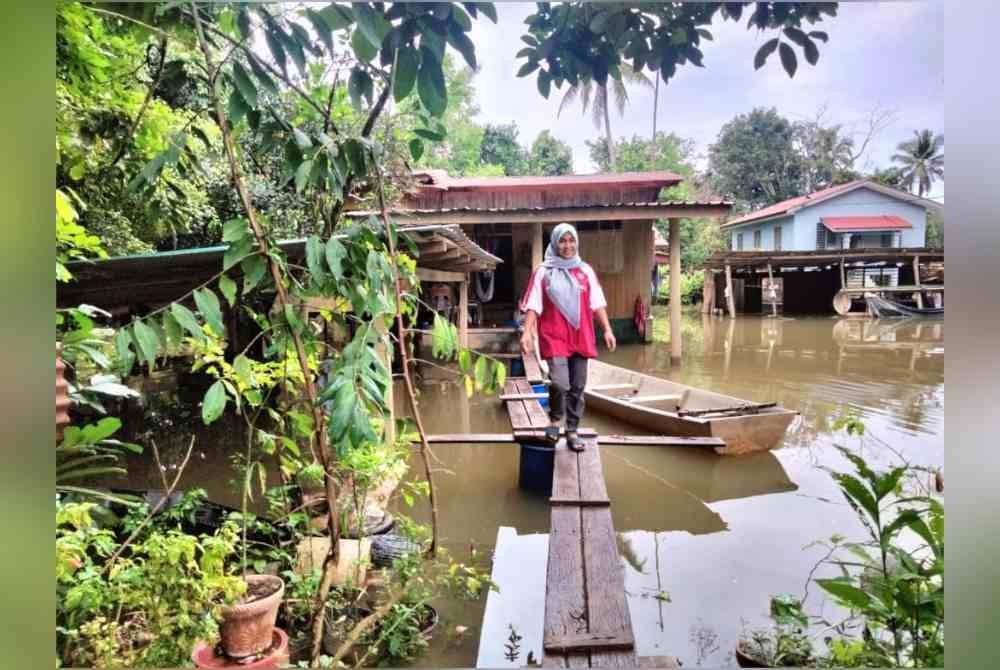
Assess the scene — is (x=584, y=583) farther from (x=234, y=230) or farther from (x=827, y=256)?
(x=827, y=256)

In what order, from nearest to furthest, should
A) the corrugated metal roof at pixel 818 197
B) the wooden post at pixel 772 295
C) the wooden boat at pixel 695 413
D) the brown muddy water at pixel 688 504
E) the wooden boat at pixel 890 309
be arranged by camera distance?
the brown muddy water at pixel 688 504, the wooden boat at pixel 695 413, the corrugated metal roof at pixel 818 197, the wooden boat at pixel 890 309, the wooden post at pixel 772 295

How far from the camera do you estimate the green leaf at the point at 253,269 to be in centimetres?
157

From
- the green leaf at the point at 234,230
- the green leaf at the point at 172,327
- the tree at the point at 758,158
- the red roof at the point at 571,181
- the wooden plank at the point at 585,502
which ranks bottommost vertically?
the wooden plank at the point at 585,502

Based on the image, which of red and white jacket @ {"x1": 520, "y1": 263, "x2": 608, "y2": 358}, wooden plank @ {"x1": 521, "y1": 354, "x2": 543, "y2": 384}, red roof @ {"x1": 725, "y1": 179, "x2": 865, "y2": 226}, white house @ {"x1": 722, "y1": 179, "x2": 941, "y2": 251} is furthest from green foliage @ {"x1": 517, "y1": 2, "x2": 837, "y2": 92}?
red roof @ {"x1": 725, "y1": 179, "x2": 865, "y2": 226}

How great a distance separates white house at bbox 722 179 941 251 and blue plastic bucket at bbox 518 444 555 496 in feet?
30.1

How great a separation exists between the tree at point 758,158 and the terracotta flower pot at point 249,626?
49.5 feet

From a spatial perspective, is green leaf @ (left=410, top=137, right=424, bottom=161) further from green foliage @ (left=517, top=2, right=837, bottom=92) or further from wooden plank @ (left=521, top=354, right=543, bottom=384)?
wooden plank @ (left=521, top=354, right=543, bottom=384)

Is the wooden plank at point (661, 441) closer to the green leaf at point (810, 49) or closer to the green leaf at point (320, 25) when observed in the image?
the green leaf at point (810, 49)

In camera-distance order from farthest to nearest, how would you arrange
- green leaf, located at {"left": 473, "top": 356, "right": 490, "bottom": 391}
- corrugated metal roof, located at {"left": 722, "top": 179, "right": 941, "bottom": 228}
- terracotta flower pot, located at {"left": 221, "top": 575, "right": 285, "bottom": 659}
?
corrugated metal roof, located at {"left": 722, "top": 179, "right": 941, "bottom": 228} < green leaf, located at {"left": 473, "top": 356, "right": 490, "bottom": 391} < terracotta flower pot, located at {"left": 221, "top": 575, "right": 285, "bottom": 659}

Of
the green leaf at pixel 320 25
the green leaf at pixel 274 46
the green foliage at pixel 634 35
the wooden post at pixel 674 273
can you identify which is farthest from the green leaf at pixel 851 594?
the wooden post at pixel 674 273

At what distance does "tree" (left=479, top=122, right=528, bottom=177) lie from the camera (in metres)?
9.72
